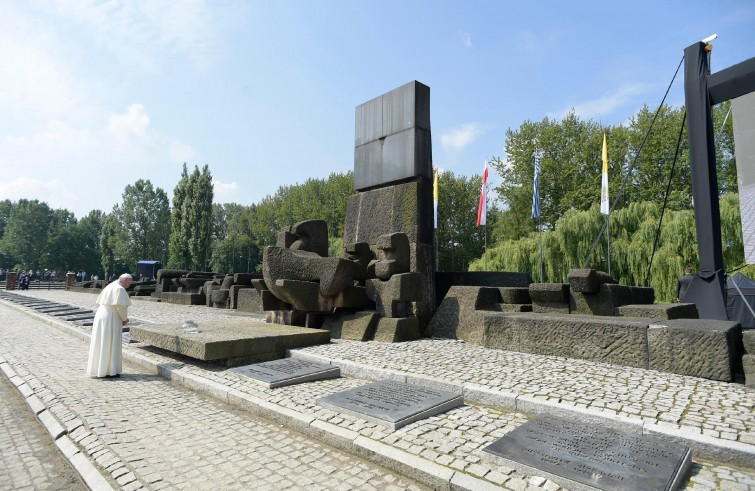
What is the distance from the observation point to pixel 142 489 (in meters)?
2.48

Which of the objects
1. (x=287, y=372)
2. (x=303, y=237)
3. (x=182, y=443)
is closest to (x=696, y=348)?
(x=287, y=372)

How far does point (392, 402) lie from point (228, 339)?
9.32ft

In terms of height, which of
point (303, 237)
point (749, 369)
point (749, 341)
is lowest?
point (749, 369)

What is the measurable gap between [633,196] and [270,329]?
2614cm

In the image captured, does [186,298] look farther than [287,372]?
Yes

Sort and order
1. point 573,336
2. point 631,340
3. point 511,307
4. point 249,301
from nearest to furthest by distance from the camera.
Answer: point 631,340 → point 573,336 → point 511,307 → point 249,301

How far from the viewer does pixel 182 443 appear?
324 cm

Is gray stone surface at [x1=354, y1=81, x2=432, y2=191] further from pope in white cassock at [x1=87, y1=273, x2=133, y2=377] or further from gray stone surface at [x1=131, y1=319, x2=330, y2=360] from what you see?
pope in white cassock at [x1=87, y1=273, x2=133, y2=377]

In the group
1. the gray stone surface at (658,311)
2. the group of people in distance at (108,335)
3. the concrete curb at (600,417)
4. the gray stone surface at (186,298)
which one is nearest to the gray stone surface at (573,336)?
the gray stone surface at (658,311)

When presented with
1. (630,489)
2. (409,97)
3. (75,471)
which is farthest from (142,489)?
(409,97)

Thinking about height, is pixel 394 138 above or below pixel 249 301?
above

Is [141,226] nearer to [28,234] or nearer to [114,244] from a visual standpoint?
[114,244]

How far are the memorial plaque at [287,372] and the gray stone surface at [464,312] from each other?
289cm

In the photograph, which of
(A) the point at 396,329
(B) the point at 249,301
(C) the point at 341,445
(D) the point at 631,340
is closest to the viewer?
(C) the point at 341,445
